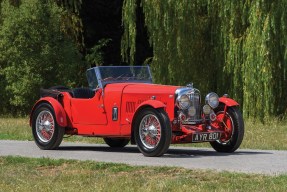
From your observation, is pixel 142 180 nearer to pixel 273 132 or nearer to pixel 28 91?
pixel 273 132

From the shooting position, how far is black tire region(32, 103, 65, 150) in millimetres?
15039

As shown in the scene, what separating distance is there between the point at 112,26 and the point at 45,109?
22.3 metres

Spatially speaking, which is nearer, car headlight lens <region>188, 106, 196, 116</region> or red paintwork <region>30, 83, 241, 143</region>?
red paintwork <region>30, 83, 241, 143</region>

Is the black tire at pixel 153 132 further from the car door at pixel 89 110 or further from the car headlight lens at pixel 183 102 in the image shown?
the car door at pixel 89 110

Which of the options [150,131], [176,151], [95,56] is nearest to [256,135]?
[176,151]

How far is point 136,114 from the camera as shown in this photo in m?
13.6

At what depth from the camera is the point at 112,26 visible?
37.3 meters

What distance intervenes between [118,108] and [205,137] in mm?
1818

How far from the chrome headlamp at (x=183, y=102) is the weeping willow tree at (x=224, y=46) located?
9.04 m

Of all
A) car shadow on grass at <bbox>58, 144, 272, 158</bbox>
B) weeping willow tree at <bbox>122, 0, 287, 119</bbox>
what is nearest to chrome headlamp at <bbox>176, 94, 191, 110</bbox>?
car shadow on grass at <bbox>58, 144, 272, 158</bbox>

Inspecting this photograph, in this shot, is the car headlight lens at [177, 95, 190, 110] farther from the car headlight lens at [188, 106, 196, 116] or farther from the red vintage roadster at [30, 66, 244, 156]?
the car headlight lens at [188, 106, 196, 116]

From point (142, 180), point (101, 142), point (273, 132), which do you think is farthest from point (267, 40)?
point (142, 180)

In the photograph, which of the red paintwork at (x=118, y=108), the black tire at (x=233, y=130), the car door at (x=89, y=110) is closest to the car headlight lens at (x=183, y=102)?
the red paintwork at (x=118, y=108)

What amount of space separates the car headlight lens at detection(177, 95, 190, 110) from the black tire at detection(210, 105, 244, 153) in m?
0.97
